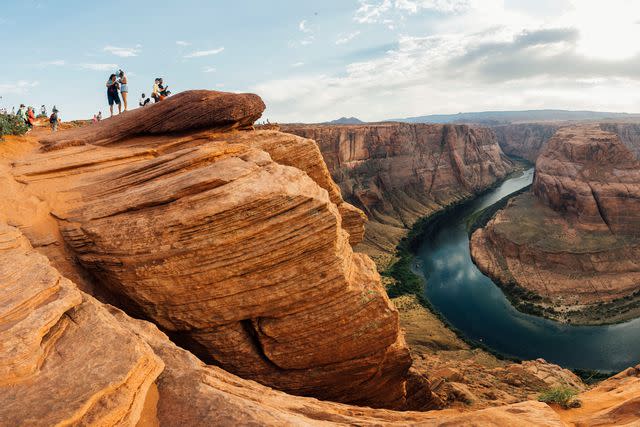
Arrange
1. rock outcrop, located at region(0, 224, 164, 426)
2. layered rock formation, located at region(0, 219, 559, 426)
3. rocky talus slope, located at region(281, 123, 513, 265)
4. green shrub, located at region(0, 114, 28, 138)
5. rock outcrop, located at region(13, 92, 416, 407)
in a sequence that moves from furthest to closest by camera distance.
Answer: rocky talus slope, located at region(281, 123, 513, 265) < green shrub, located at region(0, 114, 28, 138) < rock outcrop, located at region(13, 92, 416, 407) < layered rock formation, located at region(0, 219, 559, 426) < rock outcrop, located at region(0, 224, 164, 426)

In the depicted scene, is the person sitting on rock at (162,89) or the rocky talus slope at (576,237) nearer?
the person sitting on rock at (162,89)

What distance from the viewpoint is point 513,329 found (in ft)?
165

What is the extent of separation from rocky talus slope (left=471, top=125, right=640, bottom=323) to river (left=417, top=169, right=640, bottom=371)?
7.42ft

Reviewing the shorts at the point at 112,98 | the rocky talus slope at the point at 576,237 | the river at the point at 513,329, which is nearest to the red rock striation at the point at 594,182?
the rocky talus slope at the point at 576,237

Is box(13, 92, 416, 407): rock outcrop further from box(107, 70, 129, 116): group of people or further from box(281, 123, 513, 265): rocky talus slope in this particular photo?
box(281, 123, 513, 265): rocky talus slope

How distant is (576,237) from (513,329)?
88.9 ft

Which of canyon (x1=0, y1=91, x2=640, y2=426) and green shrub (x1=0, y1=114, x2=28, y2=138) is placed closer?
canyon (x1=0, y1=91, x2=640, y2=426)

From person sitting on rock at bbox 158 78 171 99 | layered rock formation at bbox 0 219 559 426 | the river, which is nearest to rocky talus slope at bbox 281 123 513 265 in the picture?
the river

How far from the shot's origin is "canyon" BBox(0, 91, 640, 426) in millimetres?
7809

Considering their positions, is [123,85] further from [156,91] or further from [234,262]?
[234,262]

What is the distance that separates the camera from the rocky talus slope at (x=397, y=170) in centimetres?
9256

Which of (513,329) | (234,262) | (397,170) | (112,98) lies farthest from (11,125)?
(397,170)

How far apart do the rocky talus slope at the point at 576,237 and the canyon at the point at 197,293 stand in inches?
1525

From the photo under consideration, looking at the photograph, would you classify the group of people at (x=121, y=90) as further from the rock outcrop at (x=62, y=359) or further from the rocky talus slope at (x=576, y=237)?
the rocky talus slope at (x=576, y=237)
